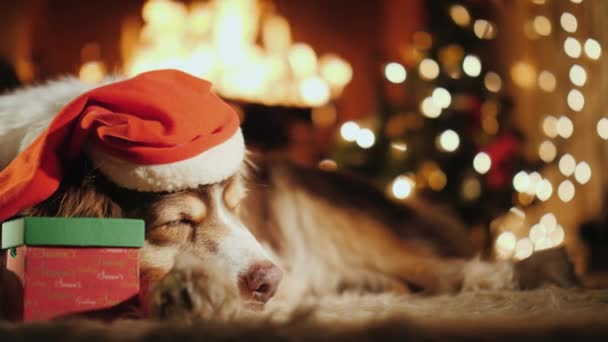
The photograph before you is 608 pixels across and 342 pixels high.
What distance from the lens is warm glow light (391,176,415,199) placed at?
8.47 ft

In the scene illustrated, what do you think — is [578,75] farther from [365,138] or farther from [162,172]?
[162,172]

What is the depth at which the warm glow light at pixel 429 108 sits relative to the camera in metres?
2.65

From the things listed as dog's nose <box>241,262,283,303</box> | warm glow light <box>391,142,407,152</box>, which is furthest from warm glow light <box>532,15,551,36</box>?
dog's nose <box>241,262,283,303</box>

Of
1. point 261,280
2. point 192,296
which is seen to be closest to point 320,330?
point 192,296

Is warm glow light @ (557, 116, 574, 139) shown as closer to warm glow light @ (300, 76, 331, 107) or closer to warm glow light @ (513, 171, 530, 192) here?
warm glow light @ (513, 171, 530, 192)

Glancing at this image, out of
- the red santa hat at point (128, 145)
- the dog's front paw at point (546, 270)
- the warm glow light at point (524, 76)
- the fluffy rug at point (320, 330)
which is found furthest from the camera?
the warm glow light at point (524, 76)

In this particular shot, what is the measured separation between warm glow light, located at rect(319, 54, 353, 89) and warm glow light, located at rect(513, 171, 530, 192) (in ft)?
5.12

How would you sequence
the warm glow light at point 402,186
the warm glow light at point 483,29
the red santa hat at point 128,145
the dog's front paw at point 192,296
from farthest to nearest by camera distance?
the warm glow light at point 483,29 → the warm glow light at point 402,186 → the red santa hat at point 128,145 → the dog's front paw at point 192,296

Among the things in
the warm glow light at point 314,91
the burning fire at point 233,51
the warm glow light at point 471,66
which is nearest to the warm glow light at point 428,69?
the warm glow light at point 471,66

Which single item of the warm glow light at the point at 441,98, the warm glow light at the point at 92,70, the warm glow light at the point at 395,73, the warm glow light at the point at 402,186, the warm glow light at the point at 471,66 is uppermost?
the warm glow light at the point at 471,66

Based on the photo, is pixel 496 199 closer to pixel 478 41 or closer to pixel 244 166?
pixel 478 41

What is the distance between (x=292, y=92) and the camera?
3803mm

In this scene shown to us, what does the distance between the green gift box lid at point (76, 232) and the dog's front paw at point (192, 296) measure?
0.12m

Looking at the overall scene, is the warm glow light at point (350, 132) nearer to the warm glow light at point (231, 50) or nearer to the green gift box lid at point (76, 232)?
the warm glow light at point (231, 50)
